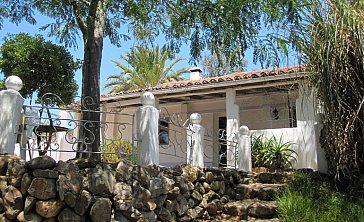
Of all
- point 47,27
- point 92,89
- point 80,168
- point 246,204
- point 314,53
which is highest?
point 47,27

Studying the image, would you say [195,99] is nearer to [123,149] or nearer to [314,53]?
[123,149]

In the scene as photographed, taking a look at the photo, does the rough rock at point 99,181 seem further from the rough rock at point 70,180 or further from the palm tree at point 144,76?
the palm tree at point 144,76

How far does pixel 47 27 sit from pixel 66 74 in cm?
101

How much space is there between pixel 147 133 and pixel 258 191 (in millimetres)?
2558

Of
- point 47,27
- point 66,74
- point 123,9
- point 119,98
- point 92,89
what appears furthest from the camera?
point 119,98

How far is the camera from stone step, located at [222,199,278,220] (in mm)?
5332

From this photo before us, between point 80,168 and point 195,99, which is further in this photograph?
point 195,99

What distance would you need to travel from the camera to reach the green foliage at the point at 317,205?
15.4 ft

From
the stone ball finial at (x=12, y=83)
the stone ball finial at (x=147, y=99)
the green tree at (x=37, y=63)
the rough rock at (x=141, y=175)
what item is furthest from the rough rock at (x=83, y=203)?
the green tree at (x=37, y=63)

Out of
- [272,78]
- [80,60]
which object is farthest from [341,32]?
[80,60]

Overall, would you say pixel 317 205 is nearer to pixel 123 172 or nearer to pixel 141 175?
pixel 141 175

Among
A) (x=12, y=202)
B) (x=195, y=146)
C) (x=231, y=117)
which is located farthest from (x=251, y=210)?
(x=231, y=117)

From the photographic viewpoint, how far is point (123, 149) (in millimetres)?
9766

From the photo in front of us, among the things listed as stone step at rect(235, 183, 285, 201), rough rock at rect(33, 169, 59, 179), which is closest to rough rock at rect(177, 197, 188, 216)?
stone step at rect(235, 183, 285, 201)
